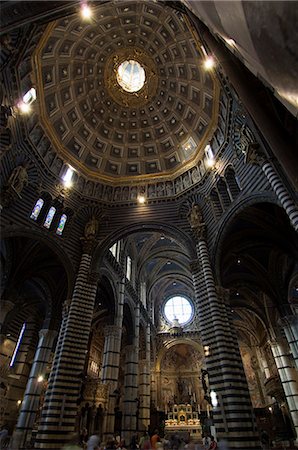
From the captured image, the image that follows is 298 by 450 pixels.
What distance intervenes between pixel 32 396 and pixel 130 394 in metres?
7.02

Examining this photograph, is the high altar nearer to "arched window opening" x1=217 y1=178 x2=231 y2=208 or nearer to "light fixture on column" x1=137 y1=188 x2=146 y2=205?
"light fixture on column" x1=137 y1=188 x2=146 y2=205

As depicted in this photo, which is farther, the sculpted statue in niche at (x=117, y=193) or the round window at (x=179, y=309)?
the round window at (x=179, y=309)

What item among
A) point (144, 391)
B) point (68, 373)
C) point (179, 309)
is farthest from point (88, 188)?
point (179, 309)

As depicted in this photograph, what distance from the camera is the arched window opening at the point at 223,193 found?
15.7 m

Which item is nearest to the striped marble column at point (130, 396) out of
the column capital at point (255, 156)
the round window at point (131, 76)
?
the column capital at point (255, 156)

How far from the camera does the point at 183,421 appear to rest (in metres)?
26.8

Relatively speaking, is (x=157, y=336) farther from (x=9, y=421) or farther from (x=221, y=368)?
(x=221, y=368)

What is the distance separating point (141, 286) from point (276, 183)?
20.9m

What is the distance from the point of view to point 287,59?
1.92m

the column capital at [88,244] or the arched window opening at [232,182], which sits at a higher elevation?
the arched window opening at [232,182]

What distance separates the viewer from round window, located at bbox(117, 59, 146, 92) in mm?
21516

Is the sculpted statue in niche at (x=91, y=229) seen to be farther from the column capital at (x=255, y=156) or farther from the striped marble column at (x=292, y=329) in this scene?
the striped marble column at (x=292, y=329)

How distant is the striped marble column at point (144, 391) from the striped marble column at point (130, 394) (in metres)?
2.91

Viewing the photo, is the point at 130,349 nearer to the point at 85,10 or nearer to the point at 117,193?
the point at 117,193
